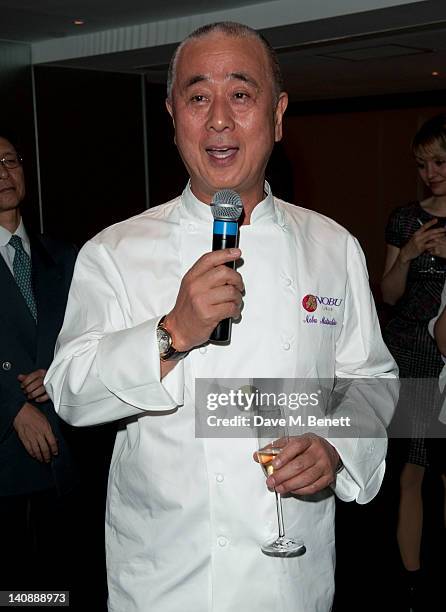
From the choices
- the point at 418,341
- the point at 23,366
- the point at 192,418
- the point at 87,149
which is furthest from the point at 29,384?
the point at 87,149

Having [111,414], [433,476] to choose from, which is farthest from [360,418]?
[433,476]

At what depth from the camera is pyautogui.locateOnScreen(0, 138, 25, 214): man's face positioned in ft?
9.89

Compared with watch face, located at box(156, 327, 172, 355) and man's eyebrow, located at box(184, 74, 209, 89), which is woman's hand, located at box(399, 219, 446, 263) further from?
watch face, located at box(156, 327, 172, 355)

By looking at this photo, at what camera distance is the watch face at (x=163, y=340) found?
53.1 inches

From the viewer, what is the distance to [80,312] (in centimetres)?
150

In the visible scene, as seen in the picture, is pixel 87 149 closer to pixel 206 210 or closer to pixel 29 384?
pixel 29 384

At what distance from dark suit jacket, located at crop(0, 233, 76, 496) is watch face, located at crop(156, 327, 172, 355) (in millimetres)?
1502

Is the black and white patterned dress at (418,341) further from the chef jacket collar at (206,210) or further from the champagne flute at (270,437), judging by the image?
the champagne flute at (270,437)

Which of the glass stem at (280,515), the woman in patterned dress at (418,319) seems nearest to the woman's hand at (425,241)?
the woman in patterned dress at (418,319)

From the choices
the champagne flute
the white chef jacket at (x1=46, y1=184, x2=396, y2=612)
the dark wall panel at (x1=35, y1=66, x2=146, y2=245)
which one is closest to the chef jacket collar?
the white chef jacket at (x1=46, y1=184, x2=396, y2=612)

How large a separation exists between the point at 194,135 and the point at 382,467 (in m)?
0.73

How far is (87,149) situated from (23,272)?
4.62 meters

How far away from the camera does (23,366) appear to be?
2770 mm

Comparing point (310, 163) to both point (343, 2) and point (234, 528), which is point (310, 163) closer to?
point (343, 2)
